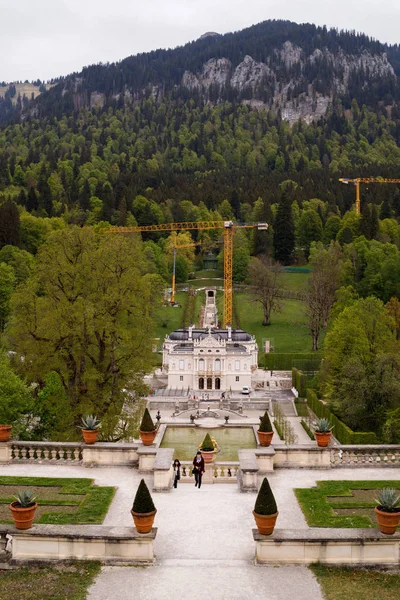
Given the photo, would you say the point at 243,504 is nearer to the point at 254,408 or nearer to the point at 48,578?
the point at 48,578

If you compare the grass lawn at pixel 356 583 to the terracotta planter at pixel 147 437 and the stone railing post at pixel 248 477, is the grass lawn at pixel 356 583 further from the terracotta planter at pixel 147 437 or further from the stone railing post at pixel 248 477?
the terracotta planter at pixel 147 437

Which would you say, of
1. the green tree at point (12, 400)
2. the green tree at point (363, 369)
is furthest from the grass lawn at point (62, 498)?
the green tree at point (363, 369)

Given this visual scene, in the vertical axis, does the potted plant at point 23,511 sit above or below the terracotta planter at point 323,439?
above

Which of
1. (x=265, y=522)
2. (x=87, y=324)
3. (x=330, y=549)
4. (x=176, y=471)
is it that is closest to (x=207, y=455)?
(x=176, y=471)

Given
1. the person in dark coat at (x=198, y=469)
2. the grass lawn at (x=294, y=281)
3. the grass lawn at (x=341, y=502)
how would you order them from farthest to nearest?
the grass lawn at (x=294, y=281) → the person in dark coat at (x=198, y=469) → the grass lawn at (x=341, y=502)

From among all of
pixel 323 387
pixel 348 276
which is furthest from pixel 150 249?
pixel 323 387

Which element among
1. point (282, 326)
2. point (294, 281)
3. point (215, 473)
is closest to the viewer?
point (215, 473)

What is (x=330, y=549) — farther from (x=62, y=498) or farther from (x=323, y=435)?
(x=62, y=498)
